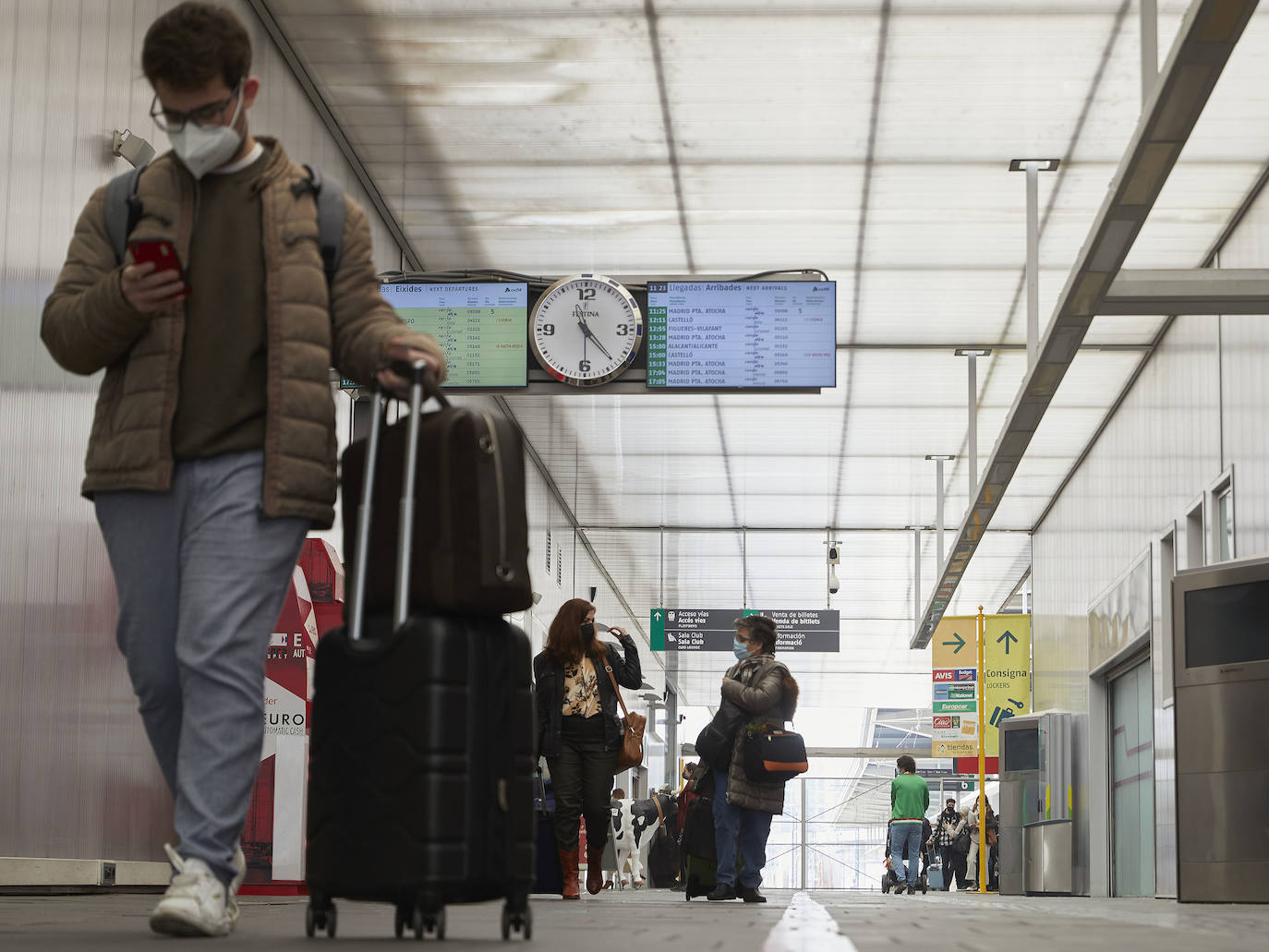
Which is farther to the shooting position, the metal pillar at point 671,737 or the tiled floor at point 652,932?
the metal pillar at point 671,737

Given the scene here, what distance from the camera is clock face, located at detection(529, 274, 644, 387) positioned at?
1048 centimetres

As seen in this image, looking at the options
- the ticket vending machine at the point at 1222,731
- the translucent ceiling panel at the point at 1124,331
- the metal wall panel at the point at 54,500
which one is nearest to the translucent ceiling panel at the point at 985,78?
the ticket vending machine at the point at 1222,731

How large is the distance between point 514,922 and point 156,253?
1357 mm

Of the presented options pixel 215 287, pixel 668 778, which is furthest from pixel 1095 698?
pixel 668 778

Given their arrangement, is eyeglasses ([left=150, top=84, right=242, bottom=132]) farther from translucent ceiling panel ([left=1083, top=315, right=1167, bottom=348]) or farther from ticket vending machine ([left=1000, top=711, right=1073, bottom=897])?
ticket vending machine ([left=1000, top=711, right=1073, bottom=897])

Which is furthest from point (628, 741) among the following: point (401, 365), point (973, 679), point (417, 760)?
point (973, 679)

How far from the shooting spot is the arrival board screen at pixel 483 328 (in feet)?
34.6

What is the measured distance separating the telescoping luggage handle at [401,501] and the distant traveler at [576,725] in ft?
16.2

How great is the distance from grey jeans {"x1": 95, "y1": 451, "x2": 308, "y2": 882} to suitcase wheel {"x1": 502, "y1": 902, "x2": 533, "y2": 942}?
0.49m

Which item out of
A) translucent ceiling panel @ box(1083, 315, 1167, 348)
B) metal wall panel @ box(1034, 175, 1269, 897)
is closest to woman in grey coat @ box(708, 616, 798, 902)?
metal wall panel @ box(1034, 175, 1269, 897)

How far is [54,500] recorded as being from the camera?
677cm

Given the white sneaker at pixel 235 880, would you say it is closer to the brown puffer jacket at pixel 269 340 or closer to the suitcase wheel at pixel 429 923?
the suitcase wheel at pixel 429 923

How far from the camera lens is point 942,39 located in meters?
10.0

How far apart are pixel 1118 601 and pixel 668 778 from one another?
22.1m
